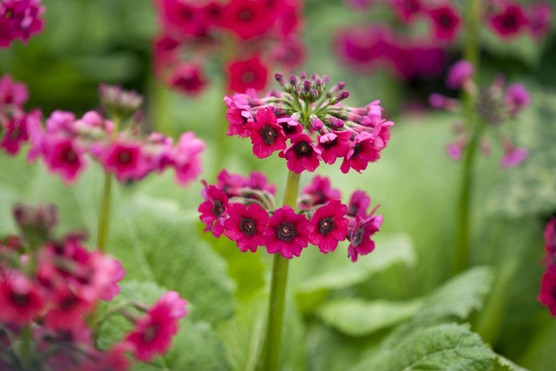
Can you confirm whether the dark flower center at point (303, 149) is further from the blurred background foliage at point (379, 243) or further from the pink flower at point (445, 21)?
the pink flower at point (445, 21)

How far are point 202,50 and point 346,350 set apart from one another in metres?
1.25

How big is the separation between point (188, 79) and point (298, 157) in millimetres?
1455

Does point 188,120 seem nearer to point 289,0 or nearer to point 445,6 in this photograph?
point 289,0

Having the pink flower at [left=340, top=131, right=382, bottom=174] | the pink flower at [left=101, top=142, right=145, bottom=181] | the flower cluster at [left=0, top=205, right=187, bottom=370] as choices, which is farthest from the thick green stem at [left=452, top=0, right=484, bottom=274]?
the flower cluster at [left=0, top=205, right=187, bottom=370]

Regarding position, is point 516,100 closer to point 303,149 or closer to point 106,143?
point 303,149

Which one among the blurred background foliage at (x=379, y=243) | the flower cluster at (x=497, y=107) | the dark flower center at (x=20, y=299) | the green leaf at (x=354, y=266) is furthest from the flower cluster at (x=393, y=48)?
the dark flower center at (x=20, y=299)

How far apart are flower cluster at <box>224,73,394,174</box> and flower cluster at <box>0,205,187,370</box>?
1.21 ft

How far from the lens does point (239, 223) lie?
143 cm

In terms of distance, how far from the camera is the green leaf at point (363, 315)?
2246 mm

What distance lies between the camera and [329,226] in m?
1.43

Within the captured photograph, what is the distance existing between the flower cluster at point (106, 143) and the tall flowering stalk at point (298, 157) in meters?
0.16

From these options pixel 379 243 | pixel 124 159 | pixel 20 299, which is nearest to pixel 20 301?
pixel 20 299

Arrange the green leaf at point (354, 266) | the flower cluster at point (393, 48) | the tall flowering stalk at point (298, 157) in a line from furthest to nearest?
1. the flower cluster at point (393, 48)
2. the green leaf at point (354, 266)
3. the tall flowering stalk at point (298, 157)

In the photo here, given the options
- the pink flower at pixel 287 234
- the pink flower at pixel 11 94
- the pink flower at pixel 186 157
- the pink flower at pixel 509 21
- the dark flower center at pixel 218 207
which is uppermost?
the pink flower at pixel 509 21
